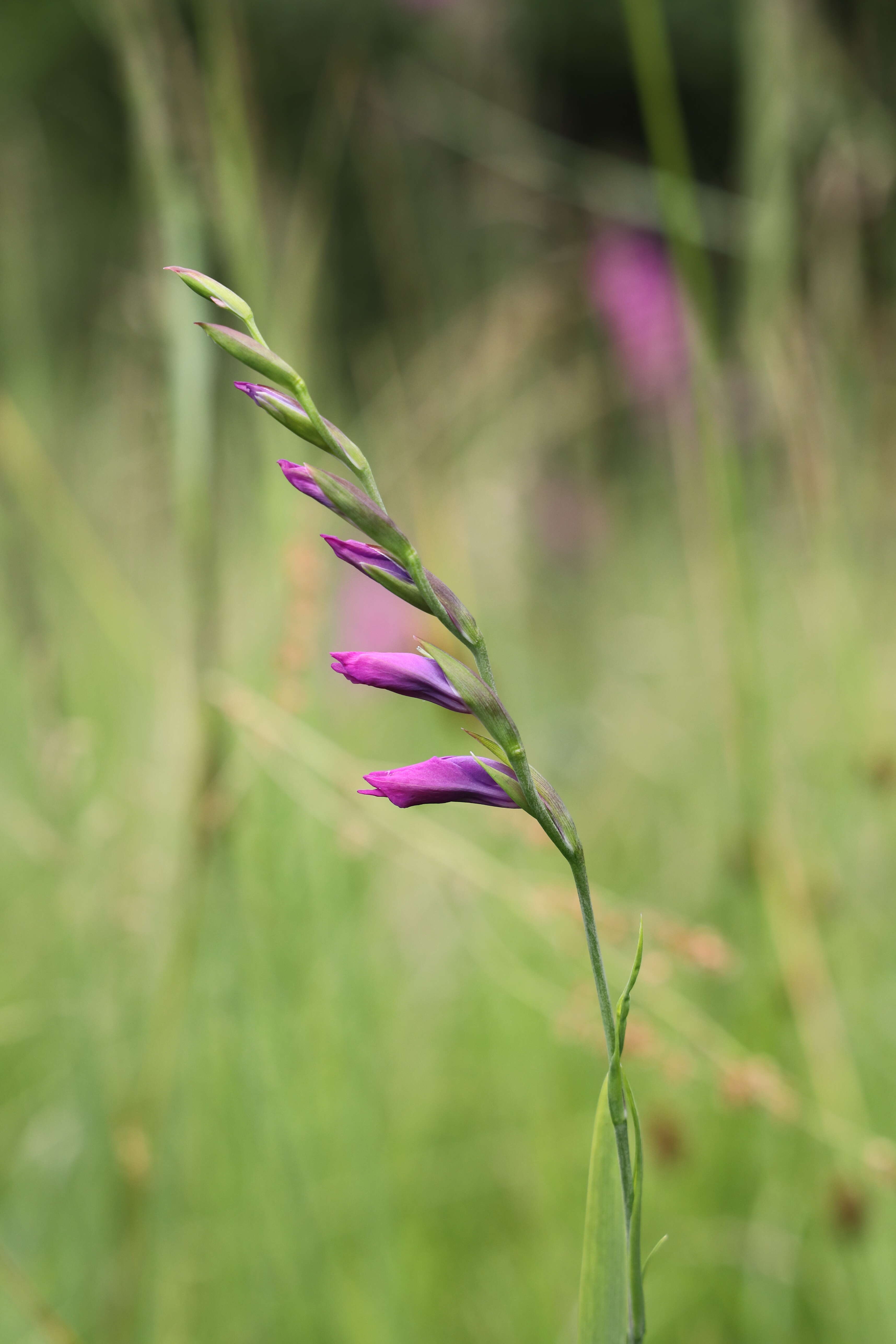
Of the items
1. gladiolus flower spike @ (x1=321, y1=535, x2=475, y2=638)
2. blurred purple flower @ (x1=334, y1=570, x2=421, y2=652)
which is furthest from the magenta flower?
blurred purple flower @ (x1=334, y1=570, x2=421, y2=652)

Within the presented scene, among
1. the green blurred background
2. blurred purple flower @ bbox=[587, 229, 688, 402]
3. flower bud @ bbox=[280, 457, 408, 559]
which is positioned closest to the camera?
flower bud @ bbox=[280, 457, 408, 559]

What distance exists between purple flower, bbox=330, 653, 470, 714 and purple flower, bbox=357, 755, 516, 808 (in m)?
0.02

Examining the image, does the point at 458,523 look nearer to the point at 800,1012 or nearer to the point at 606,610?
the point at 800,1012

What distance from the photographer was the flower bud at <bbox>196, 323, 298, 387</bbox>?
0.34 metres

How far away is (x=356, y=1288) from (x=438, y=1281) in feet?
0.54

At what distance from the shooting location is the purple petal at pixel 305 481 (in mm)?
342

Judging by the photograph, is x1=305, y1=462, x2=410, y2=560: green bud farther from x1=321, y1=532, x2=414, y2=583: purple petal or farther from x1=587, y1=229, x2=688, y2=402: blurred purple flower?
x1=587, y1=229, x2=688, y2=402: blurred purple flower

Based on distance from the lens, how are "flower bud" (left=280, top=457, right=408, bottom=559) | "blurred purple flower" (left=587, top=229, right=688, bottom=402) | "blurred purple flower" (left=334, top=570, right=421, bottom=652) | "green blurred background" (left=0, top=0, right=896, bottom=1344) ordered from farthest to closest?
"blurred purple flower" (left=587, top=229, right=688, bottom=402) < "blurred purple flower" (left=334, top=570, right=421, bottom=652) < "green blurred background" (left=0, top=0, right=896, bottom=1344) < "flower bud" (left=280, top=457, right=408, bottom=559)

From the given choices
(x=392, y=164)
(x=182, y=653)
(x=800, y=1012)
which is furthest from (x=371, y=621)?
(x=800, y=1012)

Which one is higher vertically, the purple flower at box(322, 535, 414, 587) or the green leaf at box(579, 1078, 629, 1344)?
the purple flower at box(322, 535, 414, 587)

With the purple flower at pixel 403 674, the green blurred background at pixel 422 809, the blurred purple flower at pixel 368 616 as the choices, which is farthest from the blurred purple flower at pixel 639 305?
the purple flower at pixel 403 674

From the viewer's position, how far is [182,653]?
1186 millimetres

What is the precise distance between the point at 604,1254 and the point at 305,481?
30 centimetres

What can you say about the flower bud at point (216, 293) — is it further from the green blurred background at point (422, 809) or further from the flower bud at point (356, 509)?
the green blurred background at point (422, 809)
